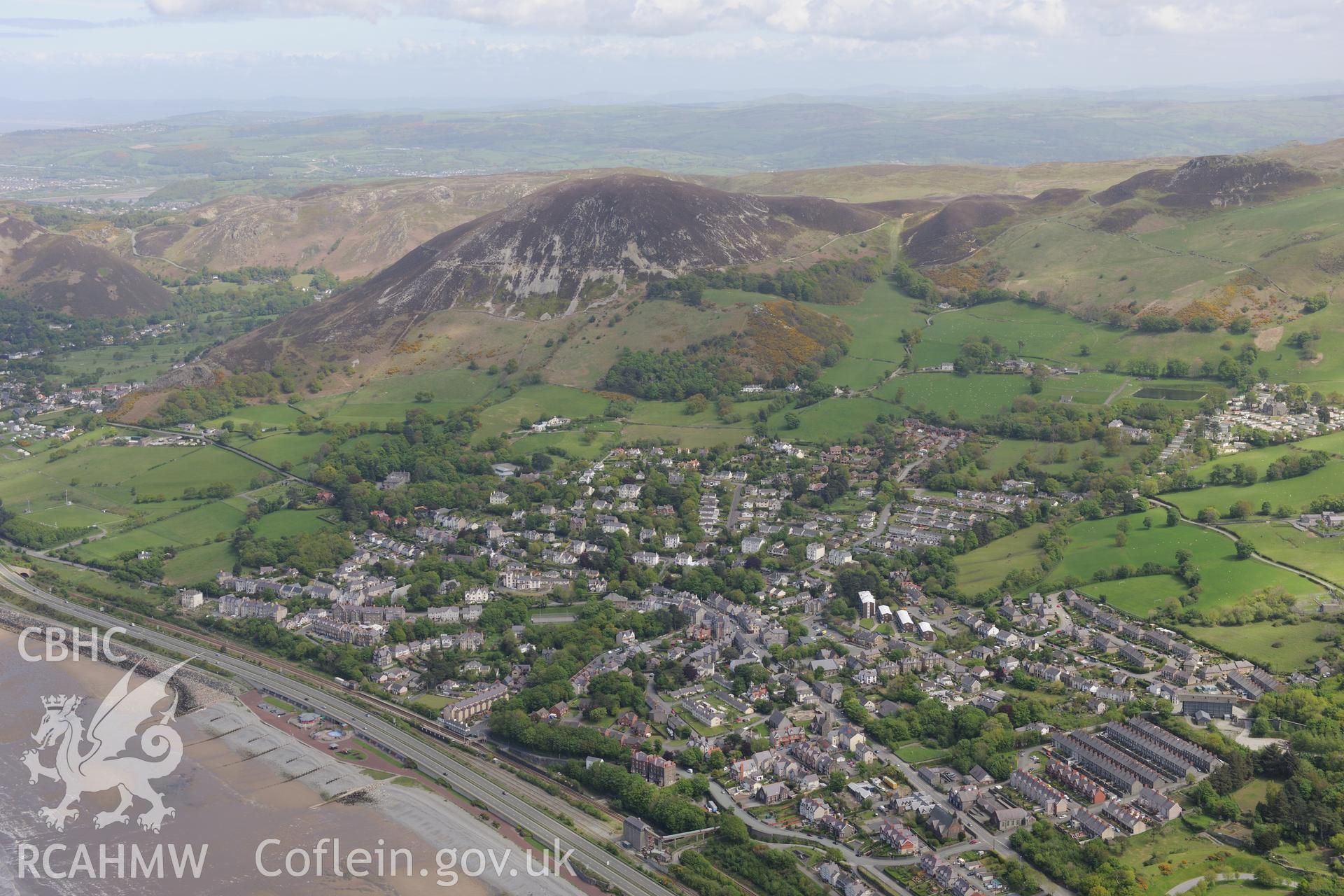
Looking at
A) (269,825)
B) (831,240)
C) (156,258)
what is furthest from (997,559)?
(156,258)

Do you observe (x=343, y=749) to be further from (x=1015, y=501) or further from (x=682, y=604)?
(x=1015, y=501)

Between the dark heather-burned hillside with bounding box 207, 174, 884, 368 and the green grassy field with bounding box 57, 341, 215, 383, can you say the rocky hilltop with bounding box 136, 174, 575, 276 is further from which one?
the dark heather-burned hillside with bounding box 207, 174, 884, 368

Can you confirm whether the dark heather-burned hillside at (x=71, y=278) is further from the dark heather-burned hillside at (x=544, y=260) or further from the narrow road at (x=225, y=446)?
the narrow road at (x=225, y=446)

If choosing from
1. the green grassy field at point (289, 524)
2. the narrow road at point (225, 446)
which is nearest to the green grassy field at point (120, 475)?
the narrow road at point (225, 446)

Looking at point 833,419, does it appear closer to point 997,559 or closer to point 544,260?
point 997,559

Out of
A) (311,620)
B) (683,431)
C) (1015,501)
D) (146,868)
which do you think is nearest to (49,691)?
(311,620)
